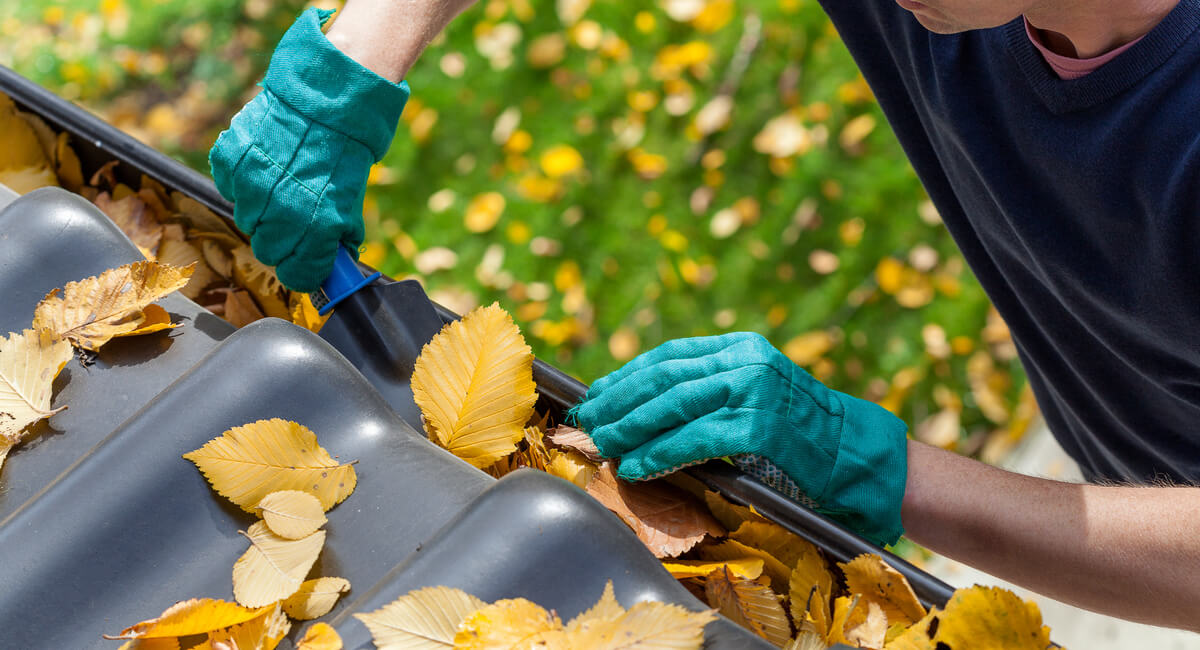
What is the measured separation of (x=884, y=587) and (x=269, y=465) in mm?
597

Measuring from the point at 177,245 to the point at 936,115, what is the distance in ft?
3.84

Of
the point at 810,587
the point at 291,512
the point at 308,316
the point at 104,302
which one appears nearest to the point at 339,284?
the point at 308,316

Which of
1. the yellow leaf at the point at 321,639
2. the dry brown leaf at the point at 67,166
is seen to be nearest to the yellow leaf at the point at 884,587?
the yellow leaf at the point at 321,639

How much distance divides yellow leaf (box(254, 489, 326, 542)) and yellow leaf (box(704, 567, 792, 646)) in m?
0.40

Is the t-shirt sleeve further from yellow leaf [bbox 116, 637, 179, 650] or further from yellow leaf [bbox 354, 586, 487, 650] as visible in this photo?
yellow leaf [bbox 116, 637, 179, 650]

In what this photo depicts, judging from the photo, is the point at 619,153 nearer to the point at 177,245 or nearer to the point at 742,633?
the point at 177,245

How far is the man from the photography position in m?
1.02

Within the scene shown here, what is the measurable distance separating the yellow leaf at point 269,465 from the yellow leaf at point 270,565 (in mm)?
37

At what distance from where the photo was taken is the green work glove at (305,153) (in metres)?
1.16

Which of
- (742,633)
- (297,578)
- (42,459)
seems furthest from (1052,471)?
(42,459)

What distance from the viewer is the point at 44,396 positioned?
3.03 feet

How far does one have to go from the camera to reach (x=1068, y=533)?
3.40ft

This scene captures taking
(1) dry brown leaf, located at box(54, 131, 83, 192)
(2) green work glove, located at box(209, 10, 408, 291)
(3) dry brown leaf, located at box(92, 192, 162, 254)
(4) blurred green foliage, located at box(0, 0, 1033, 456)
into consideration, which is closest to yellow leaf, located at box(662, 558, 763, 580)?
(2) green work glove, located at box(209, 10, 408, 291)

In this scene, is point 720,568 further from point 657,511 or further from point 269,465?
point 269,465
